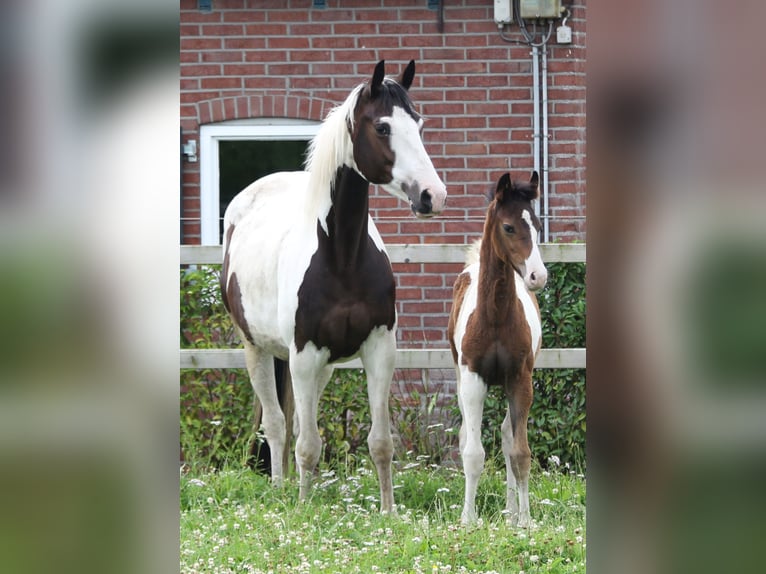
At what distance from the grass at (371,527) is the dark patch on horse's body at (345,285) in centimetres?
75

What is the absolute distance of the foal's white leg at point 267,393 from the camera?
194 inches

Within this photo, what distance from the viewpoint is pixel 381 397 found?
4.21 m

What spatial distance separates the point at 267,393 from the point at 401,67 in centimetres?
255

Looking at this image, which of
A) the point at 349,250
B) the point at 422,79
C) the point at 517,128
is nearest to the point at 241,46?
the point at 422,79

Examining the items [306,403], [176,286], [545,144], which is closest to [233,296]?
[306,403]

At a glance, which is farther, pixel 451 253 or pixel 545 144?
pixel 545 144

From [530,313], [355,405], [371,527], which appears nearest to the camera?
[371,527]

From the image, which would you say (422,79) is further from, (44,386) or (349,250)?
(44,386)

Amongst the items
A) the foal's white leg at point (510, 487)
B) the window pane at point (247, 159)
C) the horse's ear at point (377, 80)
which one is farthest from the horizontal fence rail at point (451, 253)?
the window pane at point (247, 159)

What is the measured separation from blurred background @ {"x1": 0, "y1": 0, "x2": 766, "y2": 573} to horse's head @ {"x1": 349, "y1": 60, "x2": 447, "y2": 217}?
3.13 meters

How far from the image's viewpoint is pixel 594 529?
1.62 ft

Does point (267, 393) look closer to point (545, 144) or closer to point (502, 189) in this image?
point (502, 189)

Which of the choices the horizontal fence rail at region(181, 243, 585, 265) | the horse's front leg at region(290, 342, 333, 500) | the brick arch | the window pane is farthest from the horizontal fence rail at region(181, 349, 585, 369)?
the brick arch

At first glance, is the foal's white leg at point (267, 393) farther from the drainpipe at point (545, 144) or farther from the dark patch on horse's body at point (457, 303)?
the drainpipe at point (545, 144)
